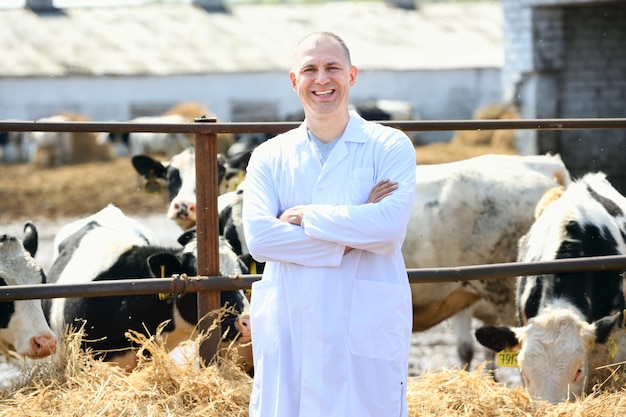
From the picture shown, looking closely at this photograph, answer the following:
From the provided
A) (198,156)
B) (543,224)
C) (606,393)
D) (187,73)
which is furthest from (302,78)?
(187,73)

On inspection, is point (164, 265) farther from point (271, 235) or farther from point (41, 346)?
point (271, 235)

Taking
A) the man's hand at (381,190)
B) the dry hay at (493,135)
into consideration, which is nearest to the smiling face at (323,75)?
the man's hand at (381,190)

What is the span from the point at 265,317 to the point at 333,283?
0.26 meters

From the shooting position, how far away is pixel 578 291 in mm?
5160

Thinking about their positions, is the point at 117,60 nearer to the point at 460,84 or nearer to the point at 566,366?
the point at 460,84

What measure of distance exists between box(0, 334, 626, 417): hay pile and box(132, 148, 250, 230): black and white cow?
2.67m

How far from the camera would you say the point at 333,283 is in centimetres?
313

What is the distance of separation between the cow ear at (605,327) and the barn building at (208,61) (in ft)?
79.9

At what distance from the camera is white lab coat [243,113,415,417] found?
3076 mm

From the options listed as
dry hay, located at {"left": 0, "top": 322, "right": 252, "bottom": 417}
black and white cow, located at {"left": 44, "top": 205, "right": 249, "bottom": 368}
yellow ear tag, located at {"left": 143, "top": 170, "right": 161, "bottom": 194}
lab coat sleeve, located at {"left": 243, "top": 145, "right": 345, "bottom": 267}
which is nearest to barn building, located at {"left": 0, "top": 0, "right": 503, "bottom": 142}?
yellow ear tag, located at {"left": 143, "top": 170, "right": 161, "bottom": 194}

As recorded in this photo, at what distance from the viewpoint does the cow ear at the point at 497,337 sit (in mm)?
4906

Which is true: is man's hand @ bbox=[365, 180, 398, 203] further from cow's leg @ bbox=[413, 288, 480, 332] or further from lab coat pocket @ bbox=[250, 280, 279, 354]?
cow's leg @ bbox=[413, 288, 480, 332]

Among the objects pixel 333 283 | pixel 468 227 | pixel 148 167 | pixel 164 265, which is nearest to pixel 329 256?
pixel 333 283

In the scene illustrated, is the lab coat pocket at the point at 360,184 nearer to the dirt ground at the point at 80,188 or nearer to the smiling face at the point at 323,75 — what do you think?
the smiling face at the point at 323,75
